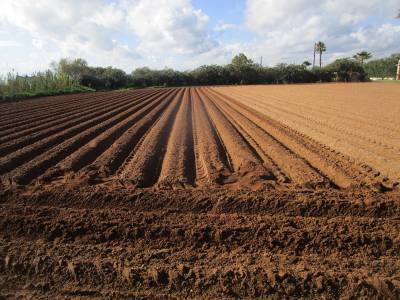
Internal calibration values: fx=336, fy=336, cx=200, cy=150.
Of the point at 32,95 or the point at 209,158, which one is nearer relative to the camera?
the point at 209,158

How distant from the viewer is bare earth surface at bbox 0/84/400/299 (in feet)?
11.1

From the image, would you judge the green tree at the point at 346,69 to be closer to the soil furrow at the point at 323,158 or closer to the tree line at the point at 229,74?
the tree line at the point at 229,74

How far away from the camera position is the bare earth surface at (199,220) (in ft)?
11.1

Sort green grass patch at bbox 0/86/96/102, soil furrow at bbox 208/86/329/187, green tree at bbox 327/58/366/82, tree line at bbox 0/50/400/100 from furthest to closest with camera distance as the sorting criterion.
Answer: green tree at bbox 327/58/366/82, tree line at bbox 0/50/400/100, green grass patch at bbox 0/86/96/102, soil furrow at bbox 208/86/329/187

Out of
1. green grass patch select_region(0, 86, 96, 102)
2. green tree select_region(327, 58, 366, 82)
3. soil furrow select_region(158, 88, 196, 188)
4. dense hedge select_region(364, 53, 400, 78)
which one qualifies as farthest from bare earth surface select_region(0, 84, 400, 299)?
dense hedge select_region(364, 53, 400, 78)

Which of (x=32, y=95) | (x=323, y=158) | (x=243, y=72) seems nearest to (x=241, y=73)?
(x=243, y=72)

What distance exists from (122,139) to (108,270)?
7.01m

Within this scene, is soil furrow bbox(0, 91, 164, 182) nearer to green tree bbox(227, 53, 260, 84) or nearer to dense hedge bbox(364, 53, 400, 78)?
green tree bbox(227, 53, 260, 84)

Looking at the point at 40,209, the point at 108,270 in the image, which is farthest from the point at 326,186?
the point at 40,209

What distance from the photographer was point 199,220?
15.6 feet

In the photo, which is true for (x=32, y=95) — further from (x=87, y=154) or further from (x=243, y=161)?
(x=243, y=161)

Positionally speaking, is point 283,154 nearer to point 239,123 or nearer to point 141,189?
point 141,189

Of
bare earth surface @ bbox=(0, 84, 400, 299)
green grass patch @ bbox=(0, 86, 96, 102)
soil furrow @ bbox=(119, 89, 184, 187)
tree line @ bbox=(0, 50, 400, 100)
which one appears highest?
tree line @ bbox=(0, 50, 400, 100)

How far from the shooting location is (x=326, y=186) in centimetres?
604
